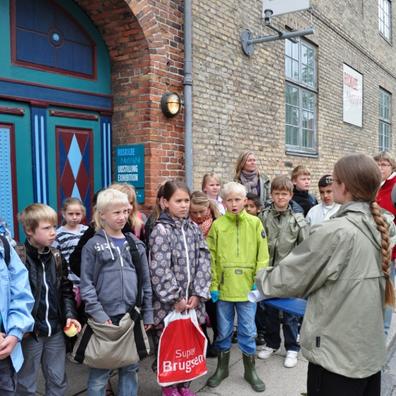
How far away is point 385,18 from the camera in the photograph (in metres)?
13.5

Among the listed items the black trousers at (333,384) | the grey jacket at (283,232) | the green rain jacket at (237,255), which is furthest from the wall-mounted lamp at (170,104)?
the black trousers at (333,384)

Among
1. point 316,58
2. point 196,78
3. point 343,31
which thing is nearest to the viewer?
point 196,78

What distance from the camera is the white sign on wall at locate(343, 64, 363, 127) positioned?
34.5ft

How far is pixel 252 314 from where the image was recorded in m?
3.46

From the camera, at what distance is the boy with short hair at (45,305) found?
2.60 meters

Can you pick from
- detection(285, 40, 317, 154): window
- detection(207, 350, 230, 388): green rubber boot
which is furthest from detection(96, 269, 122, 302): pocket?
detection(285, 40, 317, 154): window

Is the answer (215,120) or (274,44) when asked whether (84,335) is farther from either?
(274,44)

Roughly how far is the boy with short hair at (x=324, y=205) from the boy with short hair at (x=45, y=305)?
247 cm

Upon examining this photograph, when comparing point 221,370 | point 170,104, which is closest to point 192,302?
point 221,370

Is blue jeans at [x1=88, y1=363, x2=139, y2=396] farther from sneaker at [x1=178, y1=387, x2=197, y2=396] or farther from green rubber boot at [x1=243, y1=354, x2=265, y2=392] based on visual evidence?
green rubber boot at [x1=243, y1=354, x2=265, y2=392]

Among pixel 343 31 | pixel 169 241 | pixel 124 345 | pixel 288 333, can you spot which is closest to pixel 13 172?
pixel 169 241

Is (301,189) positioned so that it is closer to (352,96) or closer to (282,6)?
(282,6)

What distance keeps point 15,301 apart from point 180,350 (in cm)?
123

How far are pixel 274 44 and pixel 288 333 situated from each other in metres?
5.31
